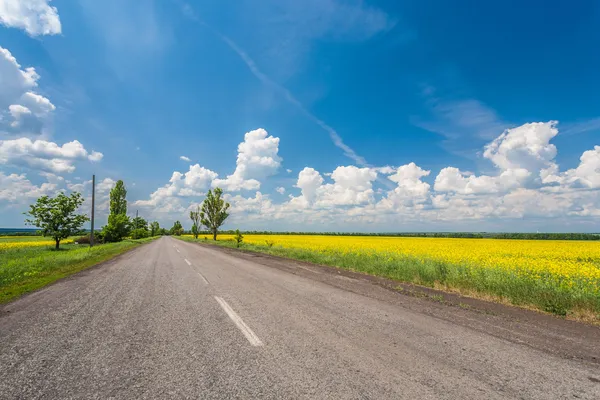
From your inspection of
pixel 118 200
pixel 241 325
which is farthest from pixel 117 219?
pixel 241 325

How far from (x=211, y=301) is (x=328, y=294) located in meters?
3.23

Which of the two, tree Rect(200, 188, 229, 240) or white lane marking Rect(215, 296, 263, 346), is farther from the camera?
tree Rect(200, 188, 229, 240)

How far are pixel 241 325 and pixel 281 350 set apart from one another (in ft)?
4.25

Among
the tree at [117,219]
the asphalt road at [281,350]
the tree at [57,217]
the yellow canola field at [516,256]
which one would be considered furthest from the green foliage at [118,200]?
the asphalt road at [281,350]

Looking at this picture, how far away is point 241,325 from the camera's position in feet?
16.3

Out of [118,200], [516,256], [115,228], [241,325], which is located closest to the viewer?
[241,325]

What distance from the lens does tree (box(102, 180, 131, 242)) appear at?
4794 centimetres

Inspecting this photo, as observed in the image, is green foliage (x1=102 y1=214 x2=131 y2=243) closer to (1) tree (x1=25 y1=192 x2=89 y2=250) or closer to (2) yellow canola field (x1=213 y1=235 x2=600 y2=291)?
(1) tree (x1=25 y1=192 x2=89 y2=250)

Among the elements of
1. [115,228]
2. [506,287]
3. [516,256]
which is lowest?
[516,256]

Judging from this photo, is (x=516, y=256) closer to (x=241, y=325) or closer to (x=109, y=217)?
(x=241, y=325)

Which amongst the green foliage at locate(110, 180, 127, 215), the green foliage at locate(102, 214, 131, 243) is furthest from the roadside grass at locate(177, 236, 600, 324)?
the green foliage at locate(110, 180, 127, 215)

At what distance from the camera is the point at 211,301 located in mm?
6777

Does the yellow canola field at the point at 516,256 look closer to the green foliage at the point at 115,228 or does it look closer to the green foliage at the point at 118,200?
the green foliage at the point at 115,228

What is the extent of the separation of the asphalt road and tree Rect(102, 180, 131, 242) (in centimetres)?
4779
